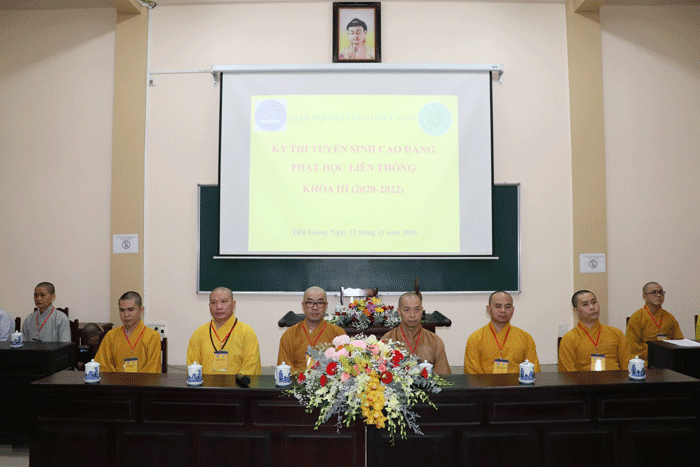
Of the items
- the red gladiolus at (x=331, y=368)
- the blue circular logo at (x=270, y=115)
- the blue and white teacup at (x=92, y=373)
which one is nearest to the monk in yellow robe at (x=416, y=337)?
the red gladiolus at (x=331, y=368)

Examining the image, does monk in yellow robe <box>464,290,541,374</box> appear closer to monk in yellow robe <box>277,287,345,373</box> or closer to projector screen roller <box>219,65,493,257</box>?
monk in yellow robe <box>277,287,345,373</box>

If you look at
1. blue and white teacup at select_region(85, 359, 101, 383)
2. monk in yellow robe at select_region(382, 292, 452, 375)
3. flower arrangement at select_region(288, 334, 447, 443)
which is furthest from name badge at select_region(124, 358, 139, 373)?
monk in yellow robe at select_region(382, 292, 452, 375)

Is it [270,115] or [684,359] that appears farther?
[270,115]

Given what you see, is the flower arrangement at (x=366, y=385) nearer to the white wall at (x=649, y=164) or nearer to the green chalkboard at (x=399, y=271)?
the green chalkboard at (x=399, y=271)

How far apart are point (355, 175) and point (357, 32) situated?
1.56 m

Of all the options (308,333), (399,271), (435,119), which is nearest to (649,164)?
(435,119)

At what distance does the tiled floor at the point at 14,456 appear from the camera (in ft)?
10.1

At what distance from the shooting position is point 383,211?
4.95 meters

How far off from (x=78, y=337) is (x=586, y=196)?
544 cm

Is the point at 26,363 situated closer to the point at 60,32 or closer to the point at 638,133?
the point at 60,32

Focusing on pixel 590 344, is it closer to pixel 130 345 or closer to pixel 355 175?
pixel 355 175

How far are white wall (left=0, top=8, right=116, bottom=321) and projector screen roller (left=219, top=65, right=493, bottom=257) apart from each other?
59.2 inches

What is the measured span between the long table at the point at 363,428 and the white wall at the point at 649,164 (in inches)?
122

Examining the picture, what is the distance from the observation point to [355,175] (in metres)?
4.97
